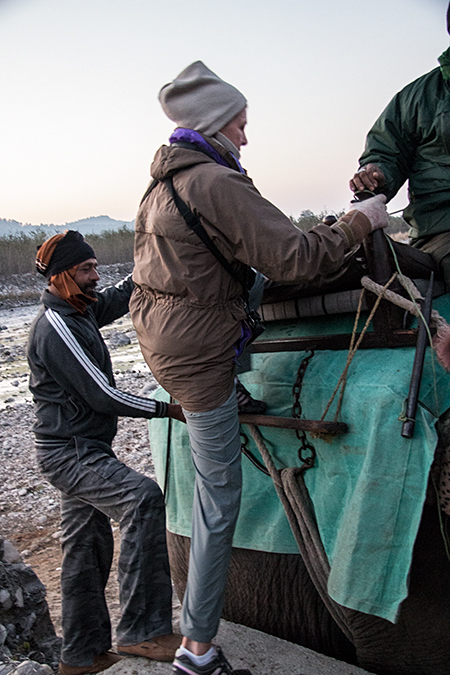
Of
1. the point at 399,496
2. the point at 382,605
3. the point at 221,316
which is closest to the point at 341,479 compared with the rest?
the point at 399,496

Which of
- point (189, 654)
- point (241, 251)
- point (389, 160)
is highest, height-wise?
point (389, 160)

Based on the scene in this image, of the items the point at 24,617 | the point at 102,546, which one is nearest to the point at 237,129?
the point at 102,546

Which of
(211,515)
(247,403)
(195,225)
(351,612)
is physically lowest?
(351,612)

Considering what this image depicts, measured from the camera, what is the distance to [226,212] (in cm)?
193

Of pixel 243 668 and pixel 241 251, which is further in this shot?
pixel 243 668

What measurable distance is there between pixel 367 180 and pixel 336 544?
145cm

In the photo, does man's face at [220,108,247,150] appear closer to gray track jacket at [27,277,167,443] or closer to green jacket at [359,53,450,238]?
green jacket at [359,53,450,238]

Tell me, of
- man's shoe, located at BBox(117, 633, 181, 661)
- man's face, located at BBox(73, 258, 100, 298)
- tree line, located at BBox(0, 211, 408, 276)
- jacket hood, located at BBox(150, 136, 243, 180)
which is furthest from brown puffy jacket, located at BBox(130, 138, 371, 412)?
tree line, located at BBox(0, 211, 408, 276)

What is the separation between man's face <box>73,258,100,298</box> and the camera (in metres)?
2.95

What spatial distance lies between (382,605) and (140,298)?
135 cm

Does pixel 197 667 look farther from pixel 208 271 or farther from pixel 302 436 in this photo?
pixel 208 271

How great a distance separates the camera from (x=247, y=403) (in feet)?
8.15

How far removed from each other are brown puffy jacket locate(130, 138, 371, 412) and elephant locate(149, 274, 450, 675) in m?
0.43

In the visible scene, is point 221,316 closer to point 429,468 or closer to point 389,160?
point 429,468
